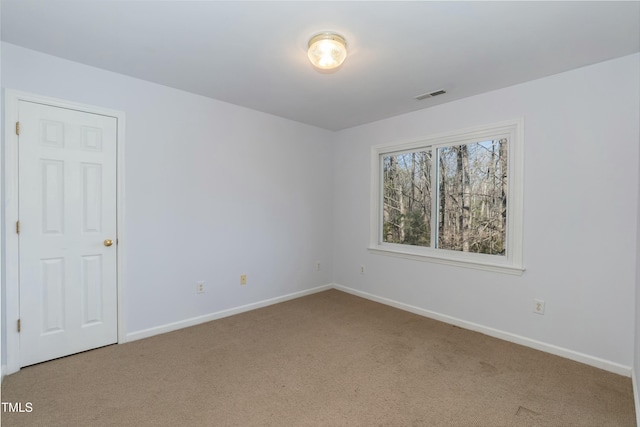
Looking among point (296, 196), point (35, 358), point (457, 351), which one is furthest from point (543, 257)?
point (35, 358)

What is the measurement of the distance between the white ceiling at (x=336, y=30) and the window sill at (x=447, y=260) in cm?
174

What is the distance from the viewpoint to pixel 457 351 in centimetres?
270

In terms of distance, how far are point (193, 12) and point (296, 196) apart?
2.62 meters

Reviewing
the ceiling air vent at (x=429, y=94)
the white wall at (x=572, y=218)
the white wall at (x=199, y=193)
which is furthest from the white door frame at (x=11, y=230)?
the white wall at (x=572, y=218)

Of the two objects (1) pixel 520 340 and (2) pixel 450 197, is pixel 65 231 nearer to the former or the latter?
(2) pixel 450 197

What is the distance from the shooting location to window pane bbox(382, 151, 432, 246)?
372cm

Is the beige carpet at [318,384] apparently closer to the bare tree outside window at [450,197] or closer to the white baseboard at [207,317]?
the white baseboard at [207,317]

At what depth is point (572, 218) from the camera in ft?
8.41

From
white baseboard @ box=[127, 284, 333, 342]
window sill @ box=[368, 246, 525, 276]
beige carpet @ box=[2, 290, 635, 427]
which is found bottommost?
beige carpet @ box=[2, 290, 635, 427]

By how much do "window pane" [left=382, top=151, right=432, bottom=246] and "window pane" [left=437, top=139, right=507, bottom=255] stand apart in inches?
7.5

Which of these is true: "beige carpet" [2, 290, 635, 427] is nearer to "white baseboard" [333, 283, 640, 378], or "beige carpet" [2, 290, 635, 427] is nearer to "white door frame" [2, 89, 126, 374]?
"white baseboard" [333, 283, 640, 378]

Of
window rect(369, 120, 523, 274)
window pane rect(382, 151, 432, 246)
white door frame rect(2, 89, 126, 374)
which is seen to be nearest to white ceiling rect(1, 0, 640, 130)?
white door frame rect(2, 89, 126, 374)

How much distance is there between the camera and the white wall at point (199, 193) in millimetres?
2760

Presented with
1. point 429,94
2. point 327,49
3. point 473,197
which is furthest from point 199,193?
point 473,197
